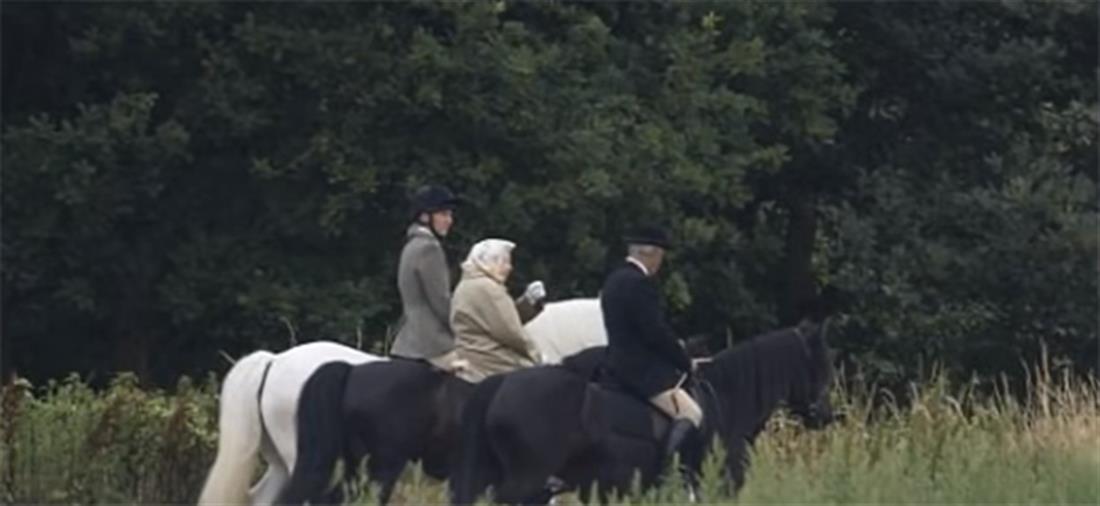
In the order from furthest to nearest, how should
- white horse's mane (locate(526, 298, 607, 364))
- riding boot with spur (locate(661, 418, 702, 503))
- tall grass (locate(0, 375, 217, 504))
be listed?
tall grass (locate(0, 375, 217, 504))
white horse's mane (locate(526, 298, 607, 364))
riding boot with spur (locate(661, 418, 702, 503))

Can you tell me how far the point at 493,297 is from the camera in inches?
637

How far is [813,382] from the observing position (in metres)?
16.3

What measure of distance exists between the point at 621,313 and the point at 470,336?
1.46 m

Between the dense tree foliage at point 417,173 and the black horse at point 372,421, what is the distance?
33.5ft

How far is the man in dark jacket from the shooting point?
1512 centimetres

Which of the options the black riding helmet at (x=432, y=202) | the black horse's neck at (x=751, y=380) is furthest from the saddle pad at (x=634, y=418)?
the black riding helmet at (x=432, y=202)

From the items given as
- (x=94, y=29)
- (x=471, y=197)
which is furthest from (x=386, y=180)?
(x=94, y=29)

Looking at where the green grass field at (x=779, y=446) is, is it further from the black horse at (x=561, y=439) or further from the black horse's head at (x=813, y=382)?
the black horse at (x=561, y=439)

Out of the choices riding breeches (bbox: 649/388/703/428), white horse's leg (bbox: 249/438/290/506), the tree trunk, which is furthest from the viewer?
the tree trunk

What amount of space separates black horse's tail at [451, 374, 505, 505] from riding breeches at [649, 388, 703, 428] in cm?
81

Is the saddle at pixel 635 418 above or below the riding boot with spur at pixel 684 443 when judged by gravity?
above

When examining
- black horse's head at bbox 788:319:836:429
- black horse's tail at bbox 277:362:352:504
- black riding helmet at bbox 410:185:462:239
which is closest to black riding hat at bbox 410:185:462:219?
black riding helmet at bbox 410:185:462:239

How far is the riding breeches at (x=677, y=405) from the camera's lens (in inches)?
609

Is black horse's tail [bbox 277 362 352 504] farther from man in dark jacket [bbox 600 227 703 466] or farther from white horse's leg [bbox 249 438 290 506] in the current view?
man in dark jacket [bbox 600 227 703 466]
